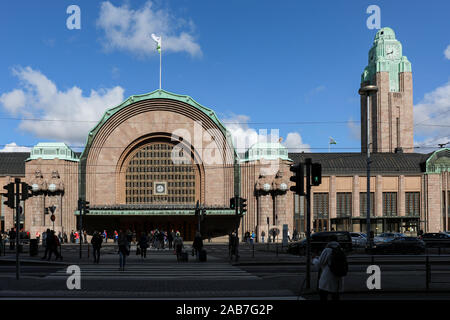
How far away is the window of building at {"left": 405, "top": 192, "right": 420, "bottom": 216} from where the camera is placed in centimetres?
6144

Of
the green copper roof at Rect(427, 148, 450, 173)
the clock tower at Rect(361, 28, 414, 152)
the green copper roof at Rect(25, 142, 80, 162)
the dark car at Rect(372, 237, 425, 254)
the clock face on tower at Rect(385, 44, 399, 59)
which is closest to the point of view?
the dark car at Rect(372, 237, 425, 254)

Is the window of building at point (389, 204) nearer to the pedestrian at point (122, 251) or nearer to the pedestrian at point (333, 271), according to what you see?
the pedestrian at point (122, 251)

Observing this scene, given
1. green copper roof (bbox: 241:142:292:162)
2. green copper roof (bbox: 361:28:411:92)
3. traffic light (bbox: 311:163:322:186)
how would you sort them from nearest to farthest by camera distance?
1. traffic light (bbox: 311:163:322:186)
2. green copper roof (bbox: 241:142:292:162)
3. green copper roof (bbox: 361:28:411:92)

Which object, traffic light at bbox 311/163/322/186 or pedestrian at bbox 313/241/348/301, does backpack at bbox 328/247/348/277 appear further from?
traffic light at bbox 311/163/322/186

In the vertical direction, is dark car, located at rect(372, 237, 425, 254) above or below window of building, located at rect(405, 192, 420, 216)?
below

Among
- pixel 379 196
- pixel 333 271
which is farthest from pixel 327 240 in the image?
pixel 379 196

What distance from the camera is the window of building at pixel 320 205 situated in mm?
61094

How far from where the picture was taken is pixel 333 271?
10.6 metres

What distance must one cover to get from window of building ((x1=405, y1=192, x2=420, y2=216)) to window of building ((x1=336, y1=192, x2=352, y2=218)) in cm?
648

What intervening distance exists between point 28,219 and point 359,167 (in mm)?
36316

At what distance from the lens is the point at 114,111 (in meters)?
55.4

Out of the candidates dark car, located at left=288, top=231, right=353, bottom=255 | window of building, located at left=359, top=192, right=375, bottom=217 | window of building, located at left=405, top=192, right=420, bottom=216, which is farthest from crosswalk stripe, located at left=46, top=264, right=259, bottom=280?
window of building, located at left=405, top=192, right=420, bottom=216

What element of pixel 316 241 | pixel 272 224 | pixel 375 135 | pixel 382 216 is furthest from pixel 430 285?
pixel 375 135

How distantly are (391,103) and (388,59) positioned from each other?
7.48 meters
